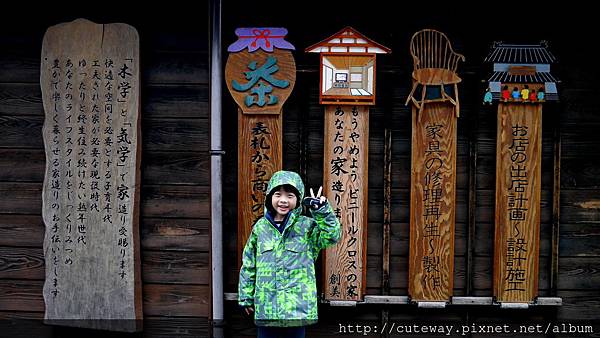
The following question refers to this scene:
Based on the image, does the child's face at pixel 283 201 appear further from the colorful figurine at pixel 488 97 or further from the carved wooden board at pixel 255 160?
the colorful figurine at pixel 488 97

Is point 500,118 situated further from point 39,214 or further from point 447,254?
point 39,214

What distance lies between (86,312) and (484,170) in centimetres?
314

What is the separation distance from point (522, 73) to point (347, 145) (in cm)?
132

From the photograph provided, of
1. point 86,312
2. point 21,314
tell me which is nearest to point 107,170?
point 86,312

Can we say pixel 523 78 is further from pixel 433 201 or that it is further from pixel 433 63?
pixel 433 201

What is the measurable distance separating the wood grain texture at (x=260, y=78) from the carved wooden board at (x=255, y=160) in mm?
67

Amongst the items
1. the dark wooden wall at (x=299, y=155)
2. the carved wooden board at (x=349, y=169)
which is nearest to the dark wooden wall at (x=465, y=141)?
the dark wooden wall at (x=299, y=155)

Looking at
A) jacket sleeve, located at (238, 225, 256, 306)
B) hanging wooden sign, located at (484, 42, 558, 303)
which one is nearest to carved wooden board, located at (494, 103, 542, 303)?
hanging wooden sign, located at (484, 42, 558, 303)

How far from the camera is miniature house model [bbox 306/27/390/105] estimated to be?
13.4 ft

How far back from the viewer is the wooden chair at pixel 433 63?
4086 millimetres

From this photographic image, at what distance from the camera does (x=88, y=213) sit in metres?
4.29

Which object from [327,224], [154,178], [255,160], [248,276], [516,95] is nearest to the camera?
[327,224]

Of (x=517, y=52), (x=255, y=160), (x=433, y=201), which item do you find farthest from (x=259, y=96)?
(x=517, y=52)

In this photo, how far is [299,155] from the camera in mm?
4293
